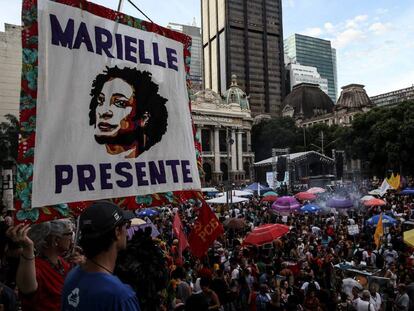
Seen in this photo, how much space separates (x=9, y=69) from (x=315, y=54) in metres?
150

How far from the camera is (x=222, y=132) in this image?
77812mm

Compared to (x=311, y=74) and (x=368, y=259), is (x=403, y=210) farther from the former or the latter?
(x=311, y=74)

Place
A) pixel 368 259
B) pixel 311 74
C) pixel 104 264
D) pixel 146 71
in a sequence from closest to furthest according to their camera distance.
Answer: pixel 104 264, pixel 146 71, pixel 368 259, pixel 311 74

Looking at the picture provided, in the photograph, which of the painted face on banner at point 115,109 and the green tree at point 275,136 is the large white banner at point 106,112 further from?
the green tree at point 275,136

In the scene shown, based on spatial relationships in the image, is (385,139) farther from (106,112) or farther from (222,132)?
(106,112)

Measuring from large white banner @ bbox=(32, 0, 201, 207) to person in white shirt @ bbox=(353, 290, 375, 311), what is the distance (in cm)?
415

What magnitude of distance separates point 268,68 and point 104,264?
111487mm

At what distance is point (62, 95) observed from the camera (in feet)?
10.7

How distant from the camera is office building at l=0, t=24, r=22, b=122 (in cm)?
4062

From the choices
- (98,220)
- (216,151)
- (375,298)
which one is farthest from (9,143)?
(216,151)

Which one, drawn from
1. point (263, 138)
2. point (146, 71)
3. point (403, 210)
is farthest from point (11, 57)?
point (263, 138)

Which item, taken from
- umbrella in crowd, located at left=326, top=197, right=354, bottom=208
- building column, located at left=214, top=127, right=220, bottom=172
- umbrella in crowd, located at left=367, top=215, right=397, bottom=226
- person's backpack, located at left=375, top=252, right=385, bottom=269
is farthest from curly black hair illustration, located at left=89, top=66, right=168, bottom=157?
building column, located at left=214, top=127, right=220, bottom=172

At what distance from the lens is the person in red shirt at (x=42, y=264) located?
229 cm

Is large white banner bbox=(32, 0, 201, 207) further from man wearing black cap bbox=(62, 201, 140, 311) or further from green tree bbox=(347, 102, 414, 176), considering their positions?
green tree bbox=(347, 102, 414, 176)
